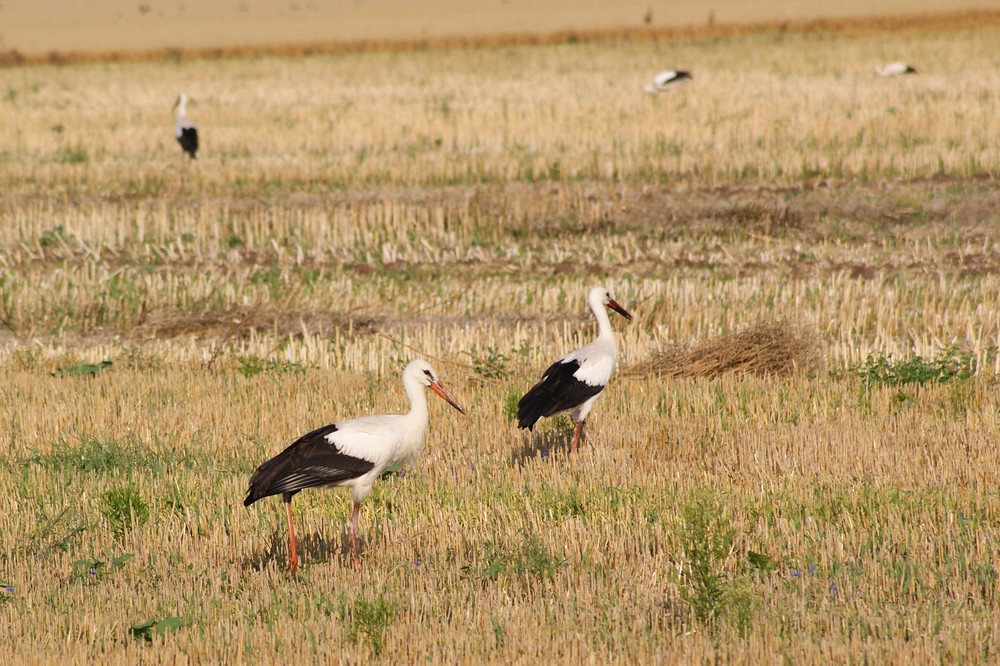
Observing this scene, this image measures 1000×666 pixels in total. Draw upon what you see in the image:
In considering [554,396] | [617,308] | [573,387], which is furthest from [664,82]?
[554,396]

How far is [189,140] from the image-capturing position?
24.0 metres

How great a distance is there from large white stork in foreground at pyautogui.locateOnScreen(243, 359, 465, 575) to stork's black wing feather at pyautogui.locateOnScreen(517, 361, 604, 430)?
67.5 inches

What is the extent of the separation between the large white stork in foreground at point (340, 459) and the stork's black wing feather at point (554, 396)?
1.72 meters

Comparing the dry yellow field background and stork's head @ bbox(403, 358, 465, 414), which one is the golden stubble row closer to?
stork's head @ bbox(403, 358, 465, 414)

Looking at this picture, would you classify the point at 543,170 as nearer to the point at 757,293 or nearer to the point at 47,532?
the point at 757,293

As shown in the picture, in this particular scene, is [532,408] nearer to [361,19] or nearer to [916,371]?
[916,371]

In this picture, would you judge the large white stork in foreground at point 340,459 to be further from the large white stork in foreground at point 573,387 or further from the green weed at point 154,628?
the large white stork in foreground at point 573,387

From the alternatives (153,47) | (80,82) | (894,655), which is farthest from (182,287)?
(153,47)

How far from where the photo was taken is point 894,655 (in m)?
5.28

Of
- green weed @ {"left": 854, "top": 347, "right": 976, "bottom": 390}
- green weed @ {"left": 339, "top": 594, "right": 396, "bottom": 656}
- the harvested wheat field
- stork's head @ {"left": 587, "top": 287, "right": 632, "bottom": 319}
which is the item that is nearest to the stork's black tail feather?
the harvested wheat field

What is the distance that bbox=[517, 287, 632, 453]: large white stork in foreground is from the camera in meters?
8.76

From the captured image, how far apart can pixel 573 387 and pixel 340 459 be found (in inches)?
97.9

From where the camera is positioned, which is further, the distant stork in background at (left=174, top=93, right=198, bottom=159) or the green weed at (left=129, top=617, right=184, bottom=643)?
the distant stork in background at (left=174, top=93, right=198, bottom=159)

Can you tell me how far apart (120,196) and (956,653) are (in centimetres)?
1855
